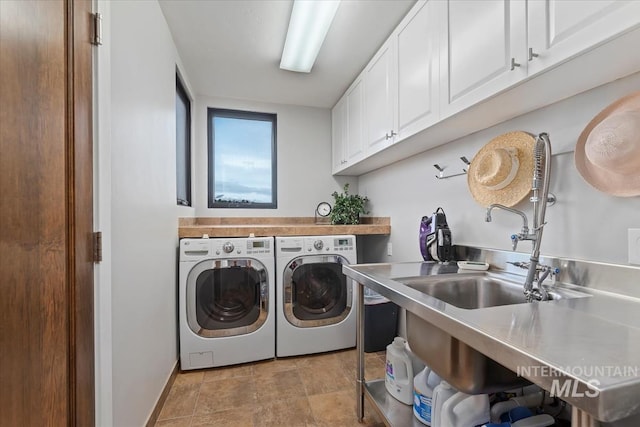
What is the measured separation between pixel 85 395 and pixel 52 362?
19 centimetres

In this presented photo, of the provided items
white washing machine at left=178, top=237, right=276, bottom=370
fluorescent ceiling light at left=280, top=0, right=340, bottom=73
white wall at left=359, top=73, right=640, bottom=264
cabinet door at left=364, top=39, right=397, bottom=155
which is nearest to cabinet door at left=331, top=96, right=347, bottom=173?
cabinet door at left=364, top=39, right=397, bottom=155

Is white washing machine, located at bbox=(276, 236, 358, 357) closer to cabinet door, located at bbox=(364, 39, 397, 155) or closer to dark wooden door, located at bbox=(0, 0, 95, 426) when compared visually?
cabinet door, located at bbox=(364, 39, 397, 155)

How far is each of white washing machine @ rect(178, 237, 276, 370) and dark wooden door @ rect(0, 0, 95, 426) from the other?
1031 millimetres

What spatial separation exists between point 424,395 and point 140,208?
5.13 ft

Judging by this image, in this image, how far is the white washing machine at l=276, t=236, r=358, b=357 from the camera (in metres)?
2.09

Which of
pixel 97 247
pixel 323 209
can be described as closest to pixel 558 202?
pixel 97 247

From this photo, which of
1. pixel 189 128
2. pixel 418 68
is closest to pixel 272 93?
pixel 189 128

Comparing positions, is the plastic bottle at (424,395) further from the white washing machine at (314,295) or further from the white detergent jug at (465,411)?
the white washing machine at (314,295)

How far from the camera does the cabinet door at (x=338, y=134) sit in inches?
105

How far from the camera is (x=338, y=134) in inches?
111

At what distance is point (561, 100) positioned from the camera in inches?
42.9

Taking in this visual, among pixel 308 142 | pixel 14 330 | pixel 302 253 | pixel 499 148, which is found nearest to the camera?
pixel 14 330

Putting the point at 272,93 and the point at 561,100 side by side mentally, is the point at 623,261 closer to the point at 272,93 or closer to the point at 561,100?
the point at 561,100

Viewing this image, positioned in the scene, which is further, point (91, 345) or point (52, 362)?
point (91, 345)
